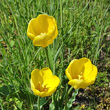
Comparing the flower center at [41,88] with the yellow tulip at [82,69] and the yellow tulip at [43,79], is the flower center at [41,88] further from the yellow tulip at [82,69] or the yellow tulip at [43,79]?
the yellow tulip at [82,69]

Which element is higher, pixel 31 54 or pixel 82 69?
pixel 82 69

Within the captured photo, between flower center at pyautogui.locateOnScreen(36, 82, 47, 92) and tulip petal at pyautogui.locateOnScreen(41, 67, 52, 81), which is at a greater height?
tulip petal at pyautogui.locateOnScreen(41, 67, 52, 81)

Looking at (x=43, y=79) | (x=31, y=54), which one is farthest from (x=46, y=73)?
(x=31, y=54)

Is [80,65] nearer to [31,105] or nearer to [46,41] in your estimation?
[46,41]

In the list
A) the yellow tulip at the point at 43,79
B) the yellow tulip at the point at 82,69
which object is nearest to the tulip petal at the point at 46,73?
the yellow tulip at the point at 43,79

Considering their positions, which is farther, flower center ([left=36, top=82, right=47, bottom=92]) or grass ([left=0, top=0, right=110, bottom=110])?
grass ([left=0, top=0, right=110, bottom=110])

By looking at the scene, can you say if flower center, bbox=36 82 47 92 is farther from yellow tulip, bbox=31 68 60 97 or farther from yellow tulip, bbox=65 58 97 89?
yellow tulip, bbox=65 58 97 89

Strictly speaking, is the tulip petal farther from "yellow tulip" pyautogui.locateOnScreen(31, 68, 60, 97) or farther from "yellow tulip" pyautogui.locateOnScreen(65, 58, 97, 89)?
"yellow tulip" pyautogui.locateOnScreen(65, 58, 97, 89)

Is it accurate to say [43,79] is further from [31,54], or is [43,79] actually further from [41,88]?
[31,54]

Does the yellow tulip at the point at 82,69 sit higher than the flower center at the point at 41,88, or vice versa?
the yellow tulip at the point at 82,69

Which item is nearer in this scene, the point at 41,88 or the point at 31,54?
the point at 41,88

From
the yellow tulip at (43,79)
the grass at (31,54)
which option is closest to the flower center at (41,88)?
the yellow tulip at (43,79)

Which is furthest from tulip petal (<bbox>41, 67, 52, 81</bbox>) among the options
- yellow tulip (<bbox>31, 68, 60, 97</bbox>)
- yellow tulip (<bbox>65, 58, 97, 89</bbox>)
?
yellow tulip (<bbox>65, 58, 97, 89</bbox>)

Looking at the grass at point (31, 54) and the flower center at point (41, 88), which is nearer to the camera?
the flower center at point (41, 88)
